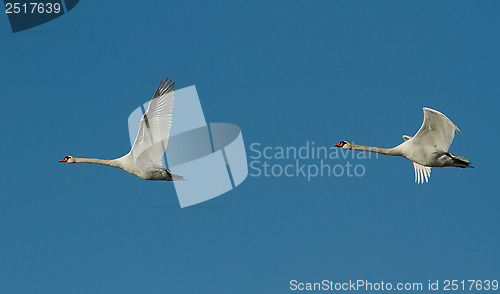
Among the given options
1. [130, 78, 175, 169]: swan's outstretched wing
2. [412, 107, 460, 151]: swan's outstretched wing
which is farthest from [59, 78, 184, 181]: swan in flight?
[412, 107, 460, 151]: swan's outstretched wing

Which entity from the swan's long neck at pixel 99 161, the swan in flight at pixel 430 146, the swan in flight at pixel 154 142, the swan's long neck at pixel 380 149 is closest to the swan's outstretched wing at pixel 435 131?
the swan in flight at pixel 430 146

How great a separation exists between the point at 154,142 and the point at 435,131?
840cm

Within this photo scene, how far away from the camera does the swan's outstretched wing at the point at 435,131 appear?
2189 cm

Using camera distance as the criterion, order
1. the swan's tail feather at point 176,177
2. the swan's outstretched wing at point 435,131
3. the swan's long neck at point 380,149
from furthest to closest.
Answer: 1. the swan's tail feather at point 176,177
2. the swan's long neck at point 380,149
3. the swan's outstretched wing at point 435,131

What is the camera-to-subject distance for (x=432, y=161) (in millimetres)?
23031

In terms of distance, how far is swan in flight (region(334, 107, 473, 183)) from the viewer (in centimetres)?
2236

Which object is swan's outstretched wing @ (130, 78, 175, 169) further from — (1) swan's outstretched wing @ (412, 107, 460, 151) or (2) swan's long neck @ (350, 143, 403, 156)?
(1) swan's outstretched wing @ (412, 107, 460, 151)

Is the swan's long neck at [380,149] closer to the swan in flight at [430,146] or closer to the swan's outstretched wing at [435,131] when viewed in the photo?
the swan in flight at [430,146]

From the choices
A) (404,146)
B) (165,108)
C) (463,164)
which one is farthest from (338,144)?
(165,108)

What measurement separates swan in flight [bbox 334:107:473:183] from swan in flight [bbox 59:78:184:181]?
524 cm

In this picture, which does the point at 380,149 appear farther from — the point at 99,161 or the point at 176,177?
the point at 99,161

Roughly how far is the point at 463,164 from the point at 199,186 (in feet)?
26.7

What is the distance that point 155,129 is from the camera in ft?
75.5

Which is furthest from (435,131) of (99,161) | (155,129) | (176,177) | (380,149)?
(99,161)
